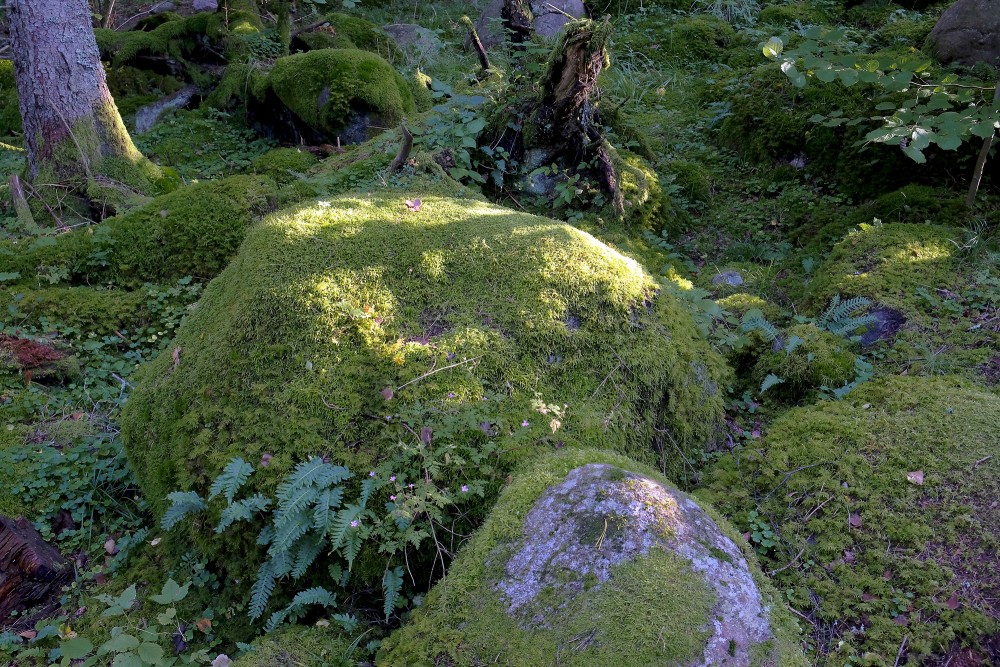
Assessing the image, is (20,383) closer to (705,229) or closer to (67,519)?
(67,519)

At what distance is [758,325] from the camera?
175 inches

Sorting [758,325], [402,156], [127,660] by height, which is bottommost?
[127,660]

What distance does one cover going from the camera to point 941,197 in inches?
231

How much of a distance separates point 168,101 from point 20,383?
7.38 meters

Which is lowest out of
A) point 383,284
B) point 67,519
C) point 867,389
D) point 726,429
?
point 67,519

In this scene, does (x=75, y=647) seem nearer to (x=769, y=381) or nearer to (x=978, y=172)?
(x=769, y=381)

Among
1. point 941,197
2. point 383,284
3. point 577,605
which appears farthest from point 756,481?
point 941,197

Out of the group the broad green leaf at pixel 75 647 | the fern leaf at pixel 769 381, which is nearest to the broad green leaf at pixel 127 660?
the broad green leaf at pixel 75 647

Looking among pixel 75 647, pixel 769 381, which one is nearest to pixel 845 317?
pixel 769 381

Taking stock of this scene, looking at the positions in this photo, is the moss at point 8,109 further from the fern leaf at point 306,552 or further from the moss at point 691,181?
the fern leaf at point 306,552

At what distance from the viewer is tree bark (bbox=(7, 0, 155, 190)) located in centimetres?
598

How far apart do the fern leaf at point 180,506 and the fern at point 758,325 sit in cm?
364

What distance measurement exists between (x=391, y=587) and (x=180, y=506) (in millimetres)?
1136

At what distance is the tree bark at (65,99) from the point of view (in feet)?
19.6
